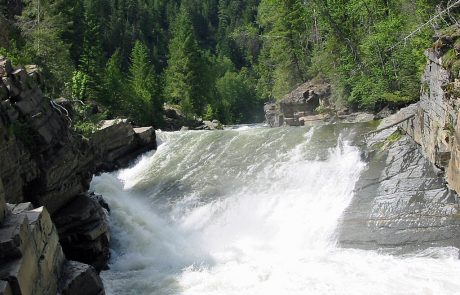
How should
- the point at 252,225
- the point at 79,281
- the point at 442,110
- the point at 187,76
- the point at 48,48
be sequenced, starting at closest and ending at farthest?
the point at 79,281, the point at 442,110, the point at 252,225, the point at 48,48, the point at 187,76

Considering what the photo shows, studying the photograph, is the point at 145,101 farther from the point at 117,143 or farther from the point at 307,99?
the point at 117,143

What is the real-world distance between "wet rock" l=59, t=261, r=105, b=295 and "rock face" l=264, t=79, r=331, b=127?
2485 centimetres

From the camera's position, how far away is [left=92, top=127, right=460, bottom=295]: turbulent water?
13000 millimetres

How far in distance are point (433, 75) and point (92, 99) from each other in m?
26.1

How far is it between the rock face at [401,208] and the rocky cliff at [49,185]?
7871mm

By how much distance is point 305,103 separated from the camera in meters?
36.3

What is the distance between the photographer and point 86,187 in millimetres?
17969

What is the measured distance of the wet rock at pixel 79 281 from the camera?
37.2 ft

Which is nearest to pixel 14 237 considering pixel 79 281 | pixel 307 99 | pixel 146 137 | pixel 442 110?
pixel 79 281

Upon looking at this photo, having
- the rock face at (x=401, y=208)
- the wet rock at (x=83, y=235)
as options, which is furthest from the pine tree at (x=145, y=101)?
the rock face at (x=401, y=208)

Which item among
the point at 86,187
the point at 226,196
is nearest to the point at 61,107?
the point at 86,187

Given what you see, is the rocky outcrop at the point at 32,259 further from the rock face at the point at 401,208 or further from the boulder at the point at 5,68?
the rock face at the point at 401,208

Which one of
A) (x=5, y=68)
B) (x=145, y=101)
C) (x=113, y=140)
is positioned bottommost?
(x=113, y=140)

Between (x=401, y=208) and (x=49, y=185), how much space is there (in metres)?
11.0
